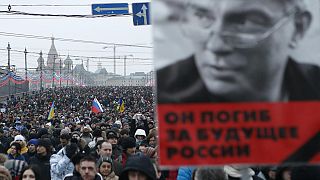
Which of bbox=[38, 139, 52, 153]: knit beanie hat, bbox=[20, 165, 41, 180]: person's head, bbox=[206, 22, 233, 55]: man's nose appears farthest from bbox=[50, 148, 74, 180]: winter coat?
bbox=[206, 22, 233, 55]: man's nose

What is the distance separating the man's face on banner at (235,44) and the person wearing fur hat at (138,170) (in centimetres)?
152

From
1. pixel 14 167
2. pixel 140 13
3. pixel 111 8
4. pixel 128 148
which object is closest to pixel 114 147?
pixel 128 148

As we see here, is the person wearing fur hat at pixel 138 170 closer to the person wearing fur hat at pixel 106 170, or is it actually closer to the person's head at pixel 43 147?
the person wearing fur hat at pixel 106 170

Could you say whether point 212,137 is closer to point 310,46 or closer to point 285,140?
point 285,140

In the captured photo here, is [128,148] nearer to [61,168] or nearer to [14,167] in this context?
[61,168]

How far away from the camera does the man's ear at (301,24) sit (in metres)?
3.01

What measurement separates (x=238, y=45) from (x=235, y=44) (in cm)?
2

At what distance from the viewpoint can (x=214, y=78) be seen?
117 inches

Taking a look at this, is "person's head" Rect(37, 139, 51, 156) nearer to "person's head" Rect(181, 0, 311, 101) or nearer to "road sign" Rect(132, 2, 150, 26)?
"person's head" Rect(181, 0, 311, 101)

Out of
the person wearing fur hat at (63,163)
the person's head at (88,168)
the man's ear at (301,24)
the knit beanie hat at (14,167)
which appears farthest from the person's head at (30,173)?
the man's ear at (301,24)

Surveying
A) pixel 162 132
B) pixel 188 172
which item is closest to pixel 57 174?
pixel 188 172

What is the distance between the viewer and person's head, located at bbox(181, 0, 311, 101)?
2.96 meters

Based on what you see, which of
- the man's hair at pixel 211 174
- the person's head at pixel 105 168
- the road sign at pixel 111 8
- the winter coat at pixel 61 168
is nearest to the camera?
the man's hair at pixel 211 174

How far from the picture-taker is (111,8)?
15.2 metres
